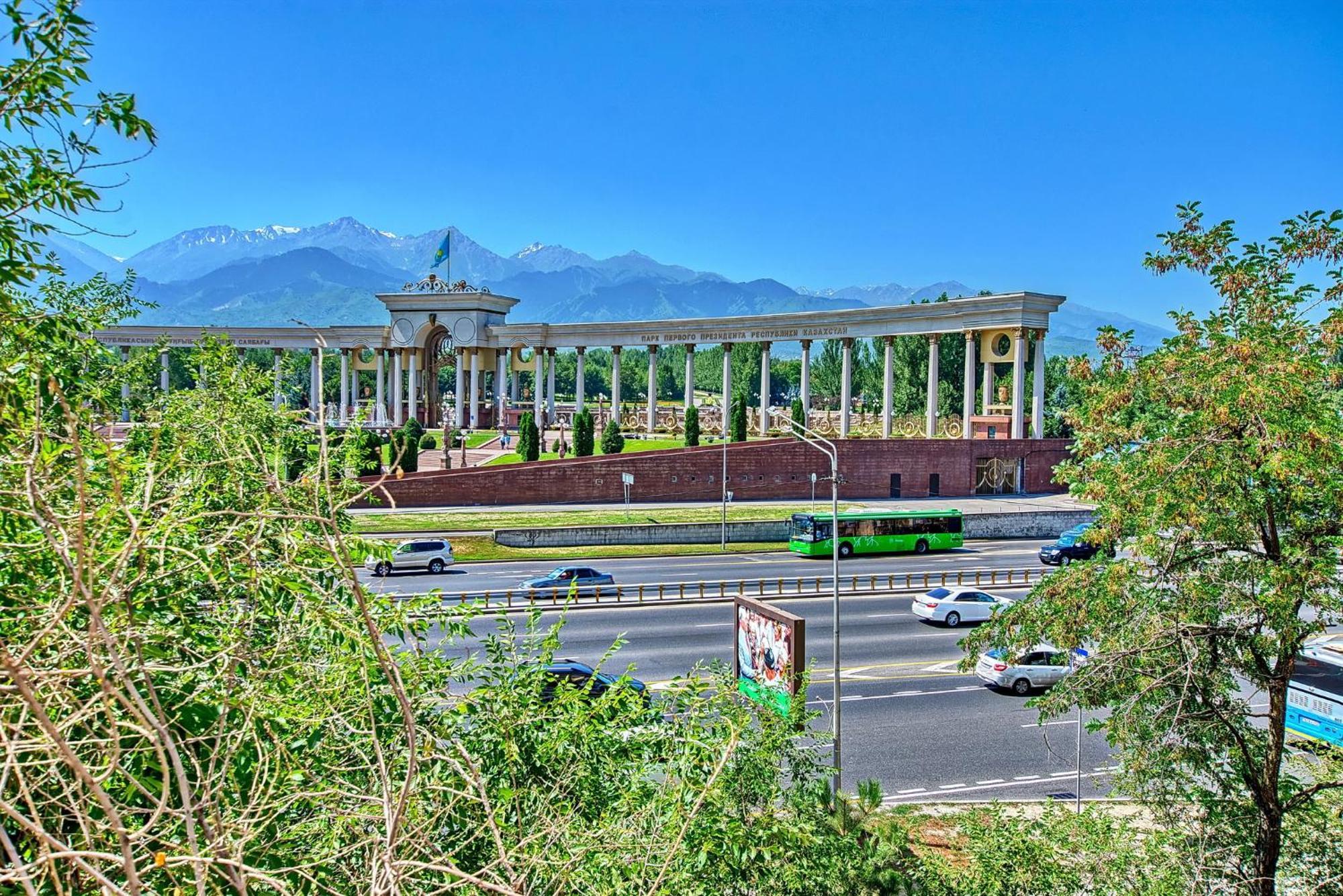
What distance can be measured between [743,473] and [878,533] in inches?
484

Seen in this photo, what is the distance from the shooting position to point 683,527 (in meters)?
42.8

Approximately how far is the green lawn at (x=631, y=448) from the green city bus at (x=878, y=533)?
1504 cm

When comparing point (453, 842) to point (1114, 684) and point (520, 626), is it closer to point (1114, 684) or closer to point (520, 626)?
point (1114, 684)

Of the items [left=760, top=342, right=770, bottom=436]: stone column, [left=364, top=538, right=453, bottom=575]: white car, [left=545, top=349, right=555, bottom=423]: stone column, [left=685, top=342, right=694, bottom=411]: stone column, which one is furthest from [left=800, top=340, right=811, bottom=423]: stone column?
[left=364, top=538, right=453, bottom=575]: white car

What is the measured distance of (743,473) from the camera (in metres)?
52.4

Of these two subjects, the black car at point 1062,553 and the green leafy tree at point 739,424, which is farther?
the green leafy tree at point 739,424

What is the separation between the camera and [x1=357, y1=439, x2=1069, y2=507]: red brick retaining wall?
48.4 m

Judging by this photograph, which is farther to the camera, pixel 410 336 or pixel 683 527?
pixel 410 336

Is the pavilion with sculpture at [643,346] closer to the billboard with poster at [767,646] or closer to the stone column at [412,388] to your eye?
the stone column at [412,388]

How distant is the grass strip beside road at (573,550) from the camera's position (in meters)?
37.5

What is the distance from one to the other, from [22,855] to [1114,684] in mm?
9804

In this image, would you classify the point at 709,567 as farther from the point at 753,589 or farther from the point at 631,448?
the point at 631,448

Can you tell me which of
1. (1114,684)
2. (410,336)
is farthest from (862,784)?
(410,336)

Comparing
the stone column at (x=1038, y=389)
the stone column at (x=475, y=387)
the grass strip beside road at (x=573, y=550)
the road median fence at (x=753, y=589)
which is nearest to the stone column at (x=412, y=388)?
the stone column at (x=475, y=387)
